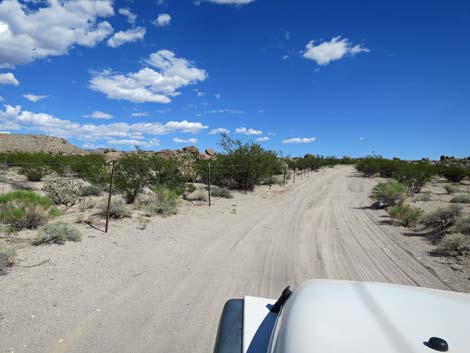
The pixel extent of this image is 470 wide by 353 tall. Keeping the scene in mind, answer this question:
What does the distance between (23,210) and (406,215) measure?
12935 mm

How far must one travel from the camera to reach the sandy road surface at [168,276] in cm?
420

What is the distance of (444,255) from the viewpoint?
320 inches

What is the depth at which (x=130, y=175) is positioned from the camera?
14.2 m

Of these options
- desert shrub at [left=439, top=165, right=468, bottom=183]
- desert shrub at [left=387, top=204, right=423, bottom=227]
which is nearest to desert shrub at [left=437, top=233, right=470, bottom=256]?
desert shrub at [left=387, top=204, right=423, bottom=227]

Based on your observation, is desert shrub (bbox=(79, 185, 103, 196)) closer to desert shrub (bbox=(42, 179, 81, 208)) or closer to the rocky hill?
desert shrub (bbox=(42, 179, 81, 208))

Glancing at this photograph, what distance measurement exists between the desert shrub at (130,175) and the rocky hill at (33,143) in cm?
6051

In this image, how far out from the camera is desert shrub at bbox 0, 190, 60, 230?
342 inches

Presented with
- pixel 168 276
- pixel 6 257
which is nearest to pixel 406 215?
pixel 168 276

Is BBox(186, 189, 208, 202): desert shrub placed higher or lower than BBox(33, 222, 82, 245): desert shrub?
higher

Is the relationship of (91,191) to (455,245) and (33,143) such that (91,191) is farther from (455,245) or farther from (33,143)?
(33,143)

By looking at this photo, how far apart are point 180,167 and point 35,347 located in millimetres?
14383

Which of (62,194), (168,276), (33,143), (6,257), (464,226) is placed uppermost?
(33,143)

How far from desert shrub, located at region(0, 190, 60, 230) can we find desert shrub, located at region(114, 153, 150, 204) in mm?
4555

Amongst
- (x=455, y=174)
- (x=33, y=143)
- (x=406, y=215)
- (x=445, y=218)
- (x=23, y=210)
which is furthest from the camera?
(x=33, y=143)
